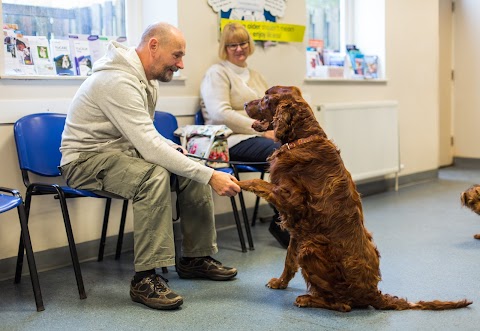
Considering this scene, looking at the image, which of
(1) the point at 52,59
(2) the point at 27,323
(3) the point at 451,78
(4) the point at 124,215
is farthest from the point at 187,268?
(3) the point at 451,78

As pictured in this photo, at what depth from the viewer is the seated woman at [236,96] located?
11.8ft

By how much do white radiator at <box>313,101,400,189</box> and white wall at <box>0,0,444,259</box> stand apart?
16 centimetres

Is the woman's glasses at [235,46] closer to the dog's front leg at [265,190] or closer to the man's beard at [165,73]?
the man's beard at [165,73]

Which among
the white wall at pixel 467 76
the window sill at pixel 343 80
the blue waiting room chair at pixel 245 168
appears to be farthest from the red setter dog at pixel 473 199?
the white wall at pixel 467 76

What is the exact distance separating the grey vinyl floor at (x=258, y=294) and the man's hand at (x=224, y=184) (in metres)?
0.47

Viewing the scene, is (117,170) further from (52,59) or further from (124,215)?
(52,59)

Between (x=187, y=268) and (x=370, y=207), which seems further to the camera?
(x=370, y=207)

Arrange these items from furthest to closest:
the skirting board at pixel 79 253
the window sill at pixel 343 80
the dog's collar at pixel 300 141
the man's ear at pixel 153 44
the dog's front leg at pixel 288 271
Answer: the window sill at pixel 343 80
the skirting board at pixel 79 253
the man's ear at pixel 153 44
the dog's front leg at pixel 288 271
the dog's collar at pixel 300 141

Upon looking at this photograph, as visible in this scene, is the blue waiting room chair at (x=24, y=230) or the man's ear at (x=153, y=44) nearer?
the blue waiting room chair at (x=24, y=230)

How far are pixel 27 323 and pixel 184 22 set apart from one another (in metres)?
2.09

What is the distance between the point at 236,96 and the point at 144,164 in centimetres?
125

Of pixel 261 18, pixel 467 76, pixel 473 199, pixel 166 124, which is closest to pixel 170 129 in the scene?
pixel 166 124

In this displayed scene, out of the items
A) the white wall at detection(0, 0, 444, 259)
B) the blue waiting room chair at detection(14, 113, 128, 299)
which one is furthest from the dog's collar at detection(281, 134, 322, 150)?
the white wall at detection(0, 0, 444, 259)

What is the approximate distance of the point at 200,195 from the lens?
9.56 feet
